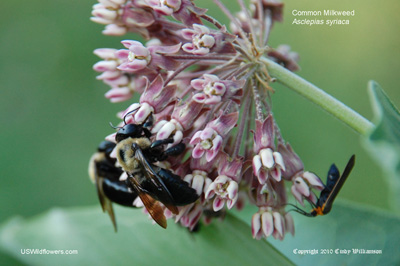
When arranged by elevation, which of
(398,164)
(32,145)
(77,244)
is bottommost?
(32,145)

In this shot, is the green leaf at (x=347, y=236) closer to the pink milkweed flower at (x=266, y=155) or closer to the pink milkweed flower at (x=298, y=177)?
the pink milkweed flower at (x=298, y=177)

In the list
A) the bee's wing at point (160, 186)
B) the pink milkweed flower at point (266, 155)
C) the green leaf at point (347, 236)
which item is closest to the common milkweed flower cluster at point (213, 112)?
the pink milkweed flower at point (266, 155)

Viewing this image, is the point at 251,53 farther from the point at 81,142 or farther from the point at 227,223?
the point at 81,142

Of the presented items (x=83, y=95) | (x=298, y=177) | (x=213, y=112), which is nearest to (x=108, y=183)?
(x=213, y=112)

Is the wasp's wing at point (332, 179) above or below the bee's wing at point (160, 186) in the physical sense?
above

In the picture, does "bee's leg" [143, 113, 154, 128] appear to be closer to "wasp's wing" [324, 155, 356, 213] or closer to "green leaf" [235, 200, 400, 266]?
"wasp's wing" [324, 155, 356, 213]

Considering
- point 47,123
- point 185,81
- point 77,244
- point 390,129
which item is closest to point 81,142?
point 47,123
